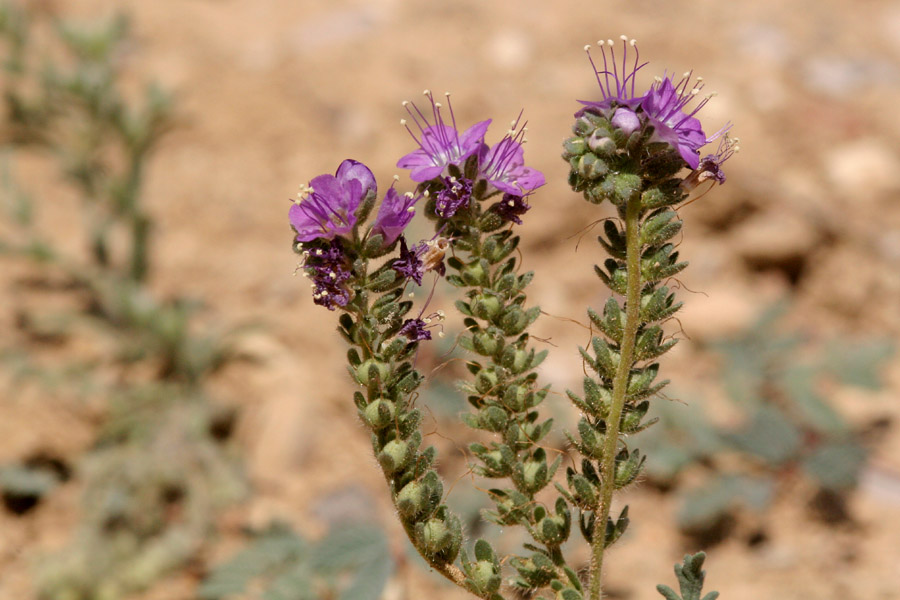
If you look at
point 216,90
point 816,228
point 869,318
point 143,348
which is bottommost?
point 869,318

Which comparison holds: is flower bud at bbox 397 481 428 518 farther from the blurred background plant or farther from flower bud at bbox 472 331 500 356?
the blurred background plant

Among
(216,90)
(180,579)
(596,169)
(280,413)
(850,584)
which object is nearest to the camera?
(596,169)

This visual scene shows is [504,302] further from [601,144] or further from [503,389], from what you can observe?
[601,144]

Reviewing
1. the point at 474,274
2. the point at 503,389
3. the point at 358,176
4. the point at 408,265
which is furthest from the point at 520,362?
the point at 358,176

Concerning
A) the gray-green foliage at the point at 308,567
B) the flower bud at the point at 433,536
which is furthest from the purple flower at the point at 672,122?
the gray-green foliage at the point at 308,567

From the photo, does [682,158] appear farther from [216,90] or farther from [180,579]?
[216,90]

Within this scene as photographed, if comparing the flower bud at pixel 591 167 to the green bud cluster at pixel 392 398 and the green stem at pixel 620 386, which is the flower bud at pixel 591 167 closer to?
the green stem at pixel 620 386

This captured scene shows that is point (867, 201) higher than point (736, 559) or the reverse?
higher

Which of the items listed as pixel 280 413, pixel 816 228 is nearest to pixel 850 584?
pixel 816 228
